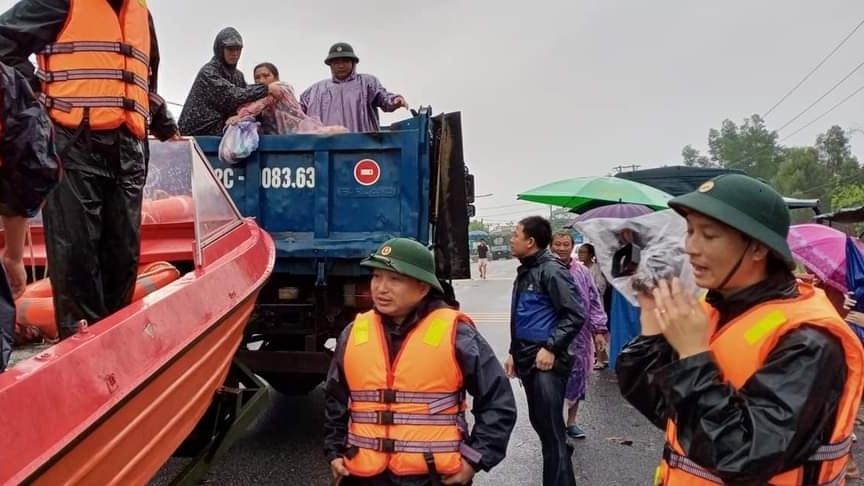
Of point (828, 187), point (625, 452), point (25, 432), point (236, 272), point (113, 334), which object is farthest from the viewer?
point (828, 187)

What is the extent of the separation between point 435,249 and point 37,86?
9.36ft

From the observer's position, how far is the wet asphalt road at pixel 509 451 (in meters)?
4.02

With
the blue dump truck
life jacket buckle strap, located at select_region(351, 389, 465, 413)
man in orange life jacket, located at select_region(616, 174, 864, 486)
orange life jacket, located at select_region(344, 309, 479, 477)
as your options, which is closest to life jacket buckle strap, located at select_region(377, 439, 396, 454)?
orange life jacket, located at select_region(344, 309, 479, 477)

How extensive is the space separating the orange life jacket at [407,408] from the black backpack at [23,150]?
3.63 feet

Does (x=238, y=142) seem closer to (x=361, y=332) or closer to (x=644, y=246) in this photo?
(x=361, y=332)

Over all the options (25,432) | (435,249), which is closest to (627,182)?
(435,249)

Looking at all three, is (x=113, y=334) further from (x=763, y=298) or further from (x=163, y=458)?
(x=763, y=298)

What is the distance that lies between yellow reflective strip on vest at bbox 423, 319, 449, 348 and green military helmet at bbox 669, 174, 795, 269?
104cm

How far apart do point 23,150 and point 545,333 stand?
2.62m

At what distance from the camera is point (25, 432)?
55.5 inches

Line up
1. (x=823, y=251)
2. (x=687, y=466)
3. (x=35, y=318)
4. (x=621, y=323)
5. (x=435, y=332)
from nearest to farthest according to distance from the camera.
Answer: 1. (x=687, y=466)
2. (x=435, y=332)
3. (x=35, y=318)
4. (x=823, y=251)
5. (x=621, y=323)

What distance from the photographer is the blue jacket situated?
345cm

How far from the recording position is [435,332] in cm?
227

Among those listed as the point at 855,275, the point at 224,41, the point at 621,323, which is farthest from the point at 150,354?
the point at 621,323
